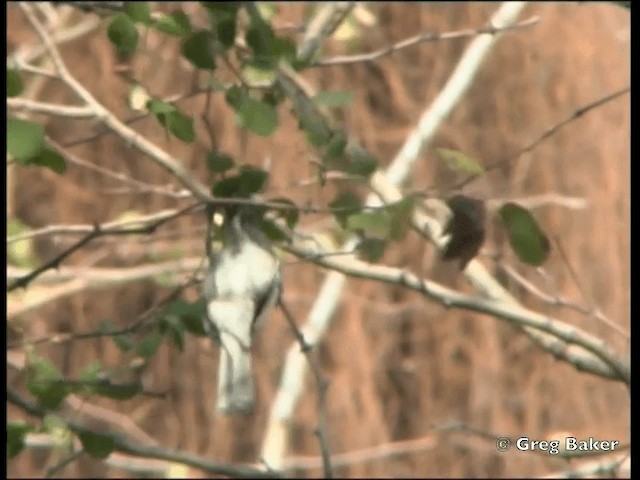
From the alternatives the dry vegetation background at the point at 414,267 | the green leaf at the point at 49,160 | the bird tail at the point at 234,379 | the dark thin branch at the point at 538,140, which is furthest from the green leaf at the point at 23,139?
the dry vegetation background at the point at 414,267

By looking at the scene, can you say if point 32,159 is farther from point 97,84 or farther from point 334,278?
point 97,84

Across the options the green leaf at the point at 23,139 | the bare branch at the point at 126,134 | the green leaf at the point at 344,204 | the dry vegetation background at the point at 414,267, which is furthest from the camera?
the dry vegetation background at the point at 414,267

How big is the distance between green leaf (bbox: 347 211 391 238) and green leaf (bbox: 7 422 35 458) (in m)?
0.24

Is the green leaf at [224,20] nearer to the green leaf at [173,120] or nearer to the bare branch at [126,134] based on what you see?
the green leaf at [173,120]

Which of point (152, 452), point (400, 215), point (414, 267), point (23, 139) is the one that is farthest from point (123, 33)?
point (414, 267)

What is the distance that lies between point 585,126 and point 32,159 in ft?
5.50

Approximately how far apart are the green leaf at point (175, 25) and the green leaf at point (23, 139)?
12cm

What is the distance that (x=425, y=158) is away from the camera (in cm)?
226

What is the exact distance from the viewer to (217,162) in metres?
0.70

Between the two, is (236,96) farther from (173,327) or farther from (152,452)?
(152,452)

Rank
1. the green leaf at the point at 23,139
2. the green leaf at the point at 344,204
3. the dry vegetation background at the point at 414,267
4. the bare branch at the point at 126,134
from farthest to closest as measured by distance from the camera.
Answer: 1. the dry vegetation background at the point at 414,267
2. the bare branch at the point at 126,134
3. the green leaf at the point at 344,204
4. the green leaf at the point at 23,139

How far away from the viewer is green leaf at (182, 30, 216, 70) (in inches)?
27.6

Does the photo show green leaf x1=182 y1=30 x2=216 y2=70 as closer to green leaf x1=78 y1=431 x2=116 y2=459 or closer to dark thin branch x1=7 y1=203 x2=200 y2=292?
dark thin branch x1=7 y1=203 x2=200 y2=292

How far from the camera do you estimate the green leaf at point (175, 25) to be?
711 millimetres
